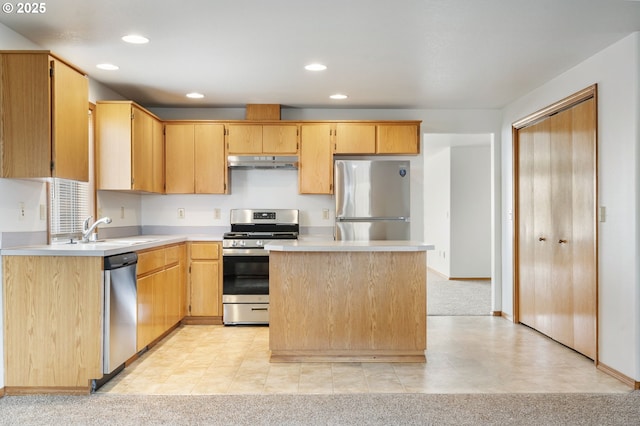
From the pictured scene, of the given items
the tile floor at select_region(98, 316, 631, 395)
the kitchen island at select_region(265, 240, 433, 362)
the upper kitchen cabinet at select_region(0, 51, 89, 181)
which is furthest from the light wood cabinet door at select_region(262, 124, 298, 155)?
the upper kitchen cabinet at select_region(0, 51, 89, 181)

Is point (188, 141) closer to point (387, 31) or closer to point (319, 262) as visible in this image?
point (319, 262)

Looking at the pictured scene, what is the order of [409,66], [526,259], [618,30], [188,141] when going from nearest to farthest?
[618,30]
[409,66]
[526,259]
[188,141]

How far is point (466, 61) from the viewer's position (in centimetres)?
391

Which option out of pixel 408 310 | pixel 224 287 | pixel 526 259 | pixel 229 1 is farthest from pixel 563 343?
pixel 229 1

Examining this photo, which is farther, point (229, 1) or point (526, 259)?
point (526, 259)

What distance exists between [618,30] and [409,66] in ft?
4.78

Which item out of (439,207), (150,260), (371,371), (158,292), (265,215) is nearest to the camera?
(371,371)

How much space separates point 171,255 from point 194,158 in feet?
4.04

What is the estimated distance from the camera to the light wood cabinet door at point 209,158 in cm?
539

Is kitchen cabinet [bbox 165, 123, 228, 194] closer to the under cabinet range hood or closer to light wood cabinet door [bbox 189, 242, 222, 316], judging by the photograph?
the under cabinet range hood

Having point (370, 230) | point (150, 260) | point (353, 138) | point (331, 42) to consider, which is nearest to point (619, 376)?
point (370, 230)

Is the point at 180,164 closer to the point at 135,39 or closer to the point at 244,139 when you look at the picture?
the point at 244,139

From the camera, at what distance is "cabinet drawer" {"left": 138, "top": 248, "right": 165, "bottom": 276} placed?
3.82 metres

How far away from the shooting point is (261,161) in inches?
212
